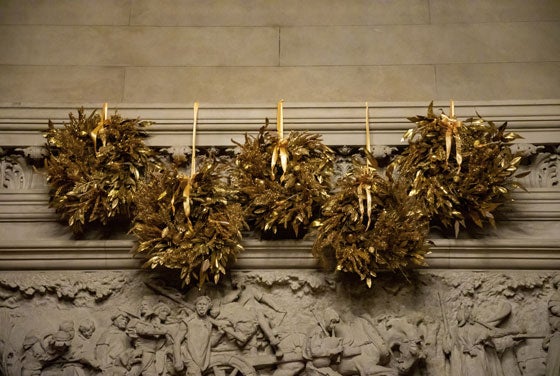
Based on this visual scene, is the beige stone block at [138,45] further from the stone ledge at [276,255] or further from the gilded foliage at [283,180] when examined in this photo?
the stone ledge at [276,255]

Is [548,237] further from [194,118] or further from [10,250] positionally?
[10,250]

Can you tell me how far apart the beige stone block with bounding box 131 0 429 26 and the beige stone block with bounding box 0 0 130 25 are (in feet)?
0.38

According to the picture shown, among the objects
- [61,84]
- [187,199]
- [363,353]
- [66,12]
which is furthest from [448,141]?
[66,12]

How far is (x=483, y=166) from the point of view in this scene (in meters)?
5.24

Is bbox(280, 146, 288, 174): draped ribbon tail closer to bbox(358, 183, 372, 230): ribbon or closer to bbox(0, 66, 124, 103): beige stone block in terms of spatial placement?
bbox(358, 183, 372, 230): ribbon

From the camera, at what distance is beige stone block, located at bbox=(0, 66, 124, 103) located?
5934 millimetres

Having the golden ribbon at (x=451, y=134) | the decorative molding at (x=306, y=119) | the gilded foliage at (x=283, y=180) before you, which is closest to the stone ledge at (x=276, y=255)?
the gilded foliage at (x=283, y=180)

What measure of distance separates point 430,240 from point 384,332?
602 mm

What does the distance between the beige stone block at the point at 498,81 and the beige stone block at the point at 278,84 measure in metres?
0.12

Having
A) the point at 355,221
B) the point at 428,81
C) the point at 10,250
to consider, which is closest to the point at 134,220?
the point at 10,250

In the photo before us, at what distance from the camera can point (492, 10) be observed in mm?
6238


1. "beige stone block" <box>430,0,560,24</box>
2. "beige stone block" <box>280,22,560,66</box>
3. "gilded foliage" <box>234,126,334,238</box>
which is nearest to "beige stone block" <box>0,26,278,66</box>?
"beige stone block" <box>280,22,560,66</box>

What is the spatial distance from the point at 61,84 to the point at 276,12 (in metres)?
1.52

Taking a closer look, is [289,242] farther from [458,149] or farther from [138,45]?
[138,45]
